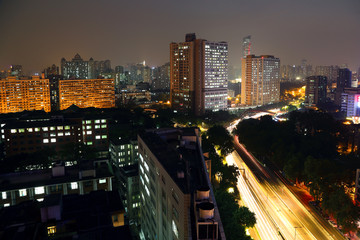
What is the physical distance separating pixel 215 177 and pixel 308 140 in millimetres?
12615

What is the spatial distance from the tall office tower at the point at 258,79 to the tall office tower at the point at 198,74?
1853 centimetres

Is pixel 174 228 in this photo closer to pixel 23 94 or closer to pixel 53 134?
pixel 53 134

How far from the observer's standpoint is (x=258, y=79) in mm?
91438

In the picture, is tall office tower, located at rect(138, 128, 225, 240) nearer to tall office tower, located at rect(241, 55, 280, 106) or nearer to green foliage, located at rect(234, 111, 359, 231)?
green foliage, located at rect(234, 111, 359, 231)

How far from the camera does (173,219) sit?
1405 cm

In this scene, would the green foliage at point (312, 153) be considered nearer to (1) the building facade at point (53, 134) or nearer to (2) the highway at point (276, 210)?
(2) the highway at point (276, 210)

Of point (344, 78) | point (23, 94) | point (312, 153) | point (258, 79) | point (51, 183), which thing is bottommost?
point (312, 153)

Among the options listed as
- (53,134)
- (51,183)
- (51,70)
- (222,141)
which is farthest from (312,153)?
(51,70)

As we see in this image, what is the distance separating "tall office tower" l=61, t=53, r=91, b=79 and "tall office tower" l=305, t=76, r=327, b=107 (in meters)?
78.6

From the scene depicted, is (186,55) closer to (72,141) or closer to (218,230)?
(72,141)

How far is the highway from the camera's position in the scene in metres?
20.9

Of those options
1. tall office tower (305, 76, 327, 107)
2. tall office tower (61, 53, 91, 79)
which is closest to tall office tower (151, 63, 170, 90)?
tall office tower (61, 53, 91, 79)

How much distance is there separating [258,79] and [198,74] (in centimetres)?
2850

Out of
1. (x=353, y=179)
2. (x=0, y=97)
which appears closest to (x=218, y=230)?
(x=353, y=179)
